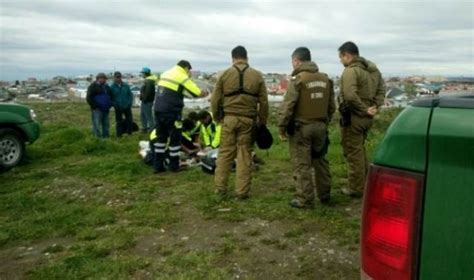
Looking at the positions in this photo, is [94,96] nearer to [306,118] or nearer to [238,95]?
[238,95]

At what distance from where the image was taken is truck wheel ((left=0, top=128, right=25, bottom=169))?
30.5 ft

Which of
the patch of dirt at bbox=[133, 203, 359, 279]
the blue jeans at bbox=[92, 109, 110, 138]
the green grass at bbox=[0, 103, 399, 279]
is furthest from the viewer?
the blue jeans at bbox=[92, 109, 110, 138]

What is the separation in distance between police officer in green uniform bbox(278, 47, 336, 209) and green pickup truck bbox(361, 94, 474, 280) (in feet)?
13.5

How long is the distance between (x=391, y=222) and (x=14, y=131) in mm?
9099

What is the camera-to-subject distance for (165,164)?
9.05 meters

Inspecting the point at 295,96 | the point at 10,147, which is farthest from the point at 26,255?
the point at 10,147

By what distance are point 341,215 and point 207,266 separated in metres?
2.04

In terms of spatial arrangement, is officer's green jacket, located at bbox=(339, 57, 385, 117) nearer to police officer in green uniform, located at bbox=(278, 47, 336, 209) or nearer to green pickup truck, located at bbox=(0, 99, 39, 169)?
police officer in green uniform, located at bbox=(278, 47, 336, 209)

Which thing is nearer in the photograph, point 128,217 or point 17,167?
point 128,217

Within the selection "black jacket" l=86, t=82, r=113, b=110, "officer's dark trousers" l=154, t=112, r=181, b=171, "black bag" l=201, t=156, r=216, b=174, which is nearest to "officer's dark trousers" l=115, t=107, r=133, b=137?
"black jacket" l=86, t=82, r=113, b=110

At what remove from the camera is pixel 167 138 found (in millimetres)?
8727

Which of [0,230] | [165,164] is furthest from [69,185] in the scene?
[0,230]

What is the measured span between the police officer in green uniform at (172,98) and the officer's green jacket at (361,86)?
277 cm

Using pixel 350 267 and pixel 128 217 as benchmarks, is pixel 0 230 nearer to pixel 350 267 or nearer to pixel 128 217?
pixel 128 217
